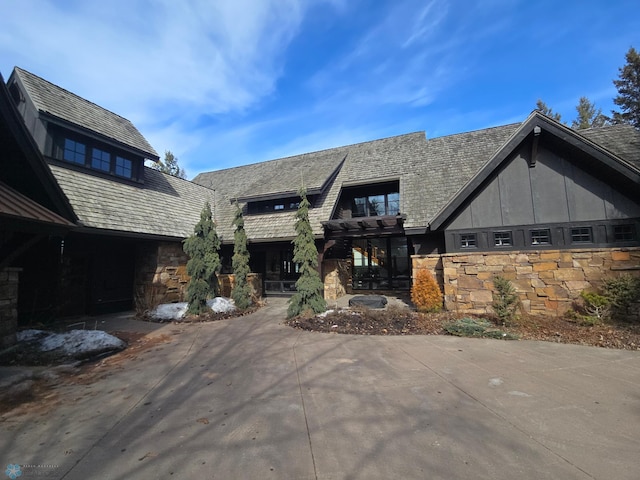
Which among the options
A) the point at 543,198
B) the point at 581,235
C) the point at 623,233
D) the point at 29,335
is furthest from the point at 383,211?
the point at 29,335

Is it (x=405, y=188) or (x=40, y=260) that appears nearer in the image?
(x=40, y=260)

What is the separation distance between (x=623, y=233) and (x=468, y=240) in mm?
3848

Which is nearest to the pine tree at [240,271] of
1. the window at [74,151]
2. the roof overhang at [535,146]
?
the window at [74,151]

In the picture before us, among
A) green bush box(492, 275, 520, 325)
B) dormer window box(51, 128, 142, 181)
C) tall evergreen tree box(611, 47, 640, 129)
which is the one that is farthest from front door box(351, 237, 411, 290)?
tall evergreen tree box(611, 47, 640, 129)

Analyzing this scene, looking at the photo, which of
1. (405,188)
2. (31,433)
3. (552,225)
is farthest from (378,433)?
(405,188)

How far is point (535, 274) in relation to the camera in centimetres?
867

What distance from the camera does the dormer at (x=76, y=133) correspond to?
10.7 m

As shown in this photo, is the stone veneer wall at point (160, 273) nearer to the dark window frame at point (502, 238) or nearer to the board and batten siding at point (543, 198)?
the board and batten siding at point (543, 198)

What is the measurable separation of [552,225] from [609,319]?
2.77m

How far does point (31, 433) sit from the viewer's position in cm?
331

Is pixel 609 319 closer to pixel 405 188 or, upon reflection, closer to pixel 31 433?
pixel 405 188

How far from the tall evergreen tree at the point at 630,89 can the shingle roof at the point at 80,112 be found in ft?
122

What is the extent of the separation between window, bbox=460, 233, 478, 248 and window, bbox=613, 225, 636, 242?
11.3 ft

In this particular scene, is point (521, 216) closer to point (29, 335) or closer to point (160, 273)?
point (160, 273)
